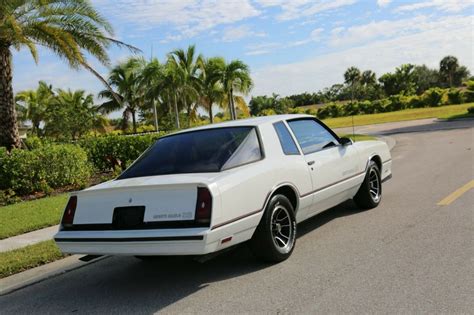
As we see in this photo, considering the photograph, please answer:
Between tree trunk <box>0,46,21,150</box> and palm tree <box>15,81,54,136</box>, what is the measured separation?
44563mm

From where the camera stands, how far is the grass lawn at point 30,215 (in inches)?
339

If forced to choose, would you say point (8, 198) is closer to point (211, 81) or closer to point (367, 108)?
point (211, 81)

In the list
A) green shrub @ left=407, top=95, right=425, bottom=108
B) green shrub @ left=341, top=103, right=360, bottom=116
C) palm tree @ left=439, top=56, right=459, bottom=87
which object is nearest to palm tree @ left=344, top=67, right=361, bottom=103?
palm tree @ left=439, top=56, right=459, bottom=87

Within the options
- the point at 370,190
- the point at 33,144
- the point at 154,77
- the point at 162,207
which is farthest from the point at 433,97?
the point at 162,207

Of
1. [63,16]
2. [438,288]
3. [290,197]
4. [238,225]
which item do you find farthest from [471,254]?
[63,16]

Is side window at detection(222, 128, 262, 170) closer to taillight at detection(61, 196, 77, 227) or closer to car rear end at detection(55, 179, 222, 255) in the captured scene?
Result: car rear end at detection(55, 179, 222, 255)

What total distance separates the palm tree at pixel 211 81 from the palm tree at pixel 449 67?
234ft

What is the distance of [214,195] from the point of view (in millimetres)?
4547

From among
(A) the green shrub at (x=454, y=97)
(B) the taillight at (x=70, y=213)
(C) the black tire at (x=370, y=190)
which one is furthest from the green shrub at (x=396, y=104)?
(B) the taillight at (x=70, y=213)

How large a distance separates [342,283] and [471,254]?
58.3 inches

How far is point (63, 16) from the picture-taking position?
15.5 m

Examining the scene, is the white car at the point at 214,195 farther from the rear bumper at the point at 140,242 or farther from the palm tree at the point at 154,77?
the palm tree at the point at 154,77

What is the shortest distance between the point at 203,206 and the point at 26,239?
460 cm

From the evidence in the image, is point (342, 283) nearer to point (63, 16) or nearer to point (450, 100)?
point (63, 16)
